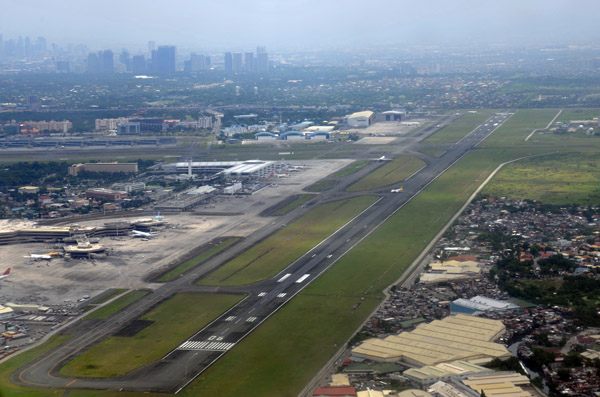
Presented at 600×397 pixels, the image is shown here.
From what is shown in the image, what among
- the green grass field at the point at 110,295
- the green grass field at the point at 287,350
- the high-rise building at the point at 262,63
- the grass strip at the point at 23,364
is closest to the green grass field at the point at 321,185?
the green grass field at the point at 110,295

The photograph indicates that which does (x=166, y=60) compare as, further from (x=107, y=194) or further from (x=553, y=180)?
(x=553, y=180)

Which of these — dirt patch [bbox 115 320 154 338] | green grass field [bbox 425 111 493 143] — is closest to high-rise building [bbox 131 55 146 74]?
green grass field [bbox 425 111 493 143]

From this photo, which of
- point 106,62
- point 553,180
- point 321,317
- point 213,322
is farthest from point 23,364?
point 106,62

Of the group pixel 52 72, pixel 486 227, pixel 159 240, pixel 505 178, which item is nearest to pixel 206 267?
pixel 159 240

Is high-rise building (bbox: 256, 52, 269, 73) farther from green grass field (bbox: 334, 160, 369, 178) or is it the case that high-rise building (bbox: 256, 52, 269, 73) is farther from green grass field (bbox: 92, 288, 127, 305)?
green grass field (bbox: 92, 288, 127, 305)

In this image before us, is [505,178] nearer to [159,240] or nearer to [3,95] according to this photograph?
[159,240]

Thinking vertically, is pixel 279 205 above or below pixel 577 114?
below

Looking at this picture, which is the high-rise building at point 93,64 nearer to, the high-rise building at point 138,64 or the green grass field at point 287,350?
the high-rise building at point 138,64
